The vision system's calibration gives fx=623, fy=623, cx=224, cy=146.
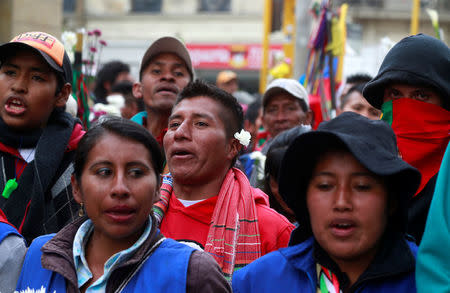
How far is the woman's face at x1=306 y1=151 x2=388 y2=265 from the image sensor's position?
92.0 inches

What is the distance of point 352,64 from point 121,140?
6.97 meters

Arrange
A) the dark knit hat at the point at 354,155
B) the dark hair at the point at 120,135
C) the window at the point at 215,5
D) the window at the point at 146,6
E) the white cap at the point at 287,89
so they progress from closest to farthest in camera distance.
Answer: the dark knit hat at the point at 354,155 → the dark hair at the point at 120,135 → the white cap at the point at 287,89 → the window at the point at 215,5 → the window at the point at 146,6

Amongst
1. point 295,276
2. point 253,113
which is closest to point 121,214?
point 295,276

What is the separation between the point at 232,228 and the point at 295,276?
2.37 feet

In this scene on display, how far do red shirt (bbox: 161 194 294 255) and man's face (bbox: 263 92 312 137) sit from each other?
7.35ft

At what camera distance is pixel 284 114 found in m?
5.50

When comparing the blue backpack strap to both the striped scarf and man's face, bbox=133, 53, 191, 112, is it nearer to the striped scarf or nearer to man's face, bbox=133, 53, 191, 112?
the striped scarf

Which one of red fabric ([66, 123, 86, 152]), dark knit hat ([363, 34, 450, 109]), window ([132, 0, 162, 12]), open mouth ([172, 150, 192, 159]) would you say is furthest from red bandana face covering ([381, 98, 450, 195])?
window ([132, 0, 162, 12])

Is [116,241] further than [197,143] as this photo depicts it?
No

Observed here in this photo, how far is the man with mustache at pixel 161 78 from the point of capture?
4.60 meters

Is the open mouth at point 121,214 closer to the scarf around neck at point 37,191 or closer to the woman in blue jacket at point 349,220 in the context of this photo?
the woman in blue jacket at point 349,220

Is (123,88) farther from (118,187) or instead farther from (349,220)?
(349,220)

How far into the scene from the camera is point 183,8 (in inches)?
1016

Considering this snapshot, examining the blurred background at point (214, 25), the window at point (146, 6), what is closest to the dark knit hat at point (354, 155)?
the blurred background at point (214, 25)
